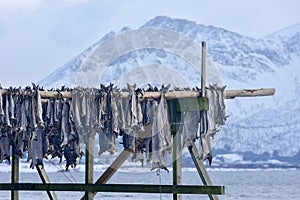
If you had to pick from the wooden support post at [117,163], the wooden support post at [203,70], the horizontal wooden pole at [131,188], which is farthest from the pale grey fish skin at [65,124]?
the wooden support post at [203,70]

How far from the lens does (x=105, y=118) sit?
536 inches

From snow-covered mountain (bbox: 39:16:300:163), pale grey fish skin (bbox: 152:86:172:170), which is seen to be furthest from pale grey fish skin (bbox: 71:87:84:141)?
snow-covered mountain (bbox: 39:16:300:163)

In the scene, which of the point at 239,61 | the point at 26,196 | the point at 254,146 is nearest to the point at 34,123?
the point at 26,196

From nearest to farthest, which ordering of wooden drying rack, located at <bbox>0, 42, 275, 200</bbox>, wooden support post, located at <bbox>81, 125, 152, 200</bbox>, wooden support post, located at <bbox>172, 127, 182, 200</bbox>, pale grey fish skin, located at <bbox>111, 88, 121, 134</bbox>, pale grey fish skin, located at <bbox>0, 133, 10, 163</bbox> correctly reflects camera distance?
wooden drying rack, located at <bbox>0, 42, 275, 200</bbox> < wooden support post, located at <bbox>172, 127, 182, 200</bbox> < pale grey fish skin, located at <bbox>111, 88, 121, 134</bbox> < wooden support post, located at <bbox>81, 125, 152, 200</bbox> < pale grey fish skin, located at <bbox>0, 133, 10, 163</bbox>

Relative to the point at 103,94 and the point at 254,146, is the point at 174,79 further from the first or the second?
the point at 254,146

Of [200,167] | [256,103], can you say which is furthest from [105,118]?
[256,103]

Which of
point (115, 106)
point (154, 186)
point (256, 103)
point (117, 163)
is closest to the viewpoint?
point (154, 186)

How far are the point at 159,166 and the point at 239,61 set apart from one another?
186 meters

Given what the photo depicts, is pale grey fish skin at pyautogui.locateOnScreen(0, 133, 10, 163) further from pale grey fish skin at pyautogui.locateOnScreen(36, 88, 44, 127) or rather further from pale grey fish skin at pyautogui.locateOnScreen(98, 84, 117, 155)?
pale grey fish skin at pyautogui.locateOnScreen(98, 84, 117, 155)

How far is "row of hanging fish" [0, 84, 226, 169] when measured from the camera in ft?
44.2

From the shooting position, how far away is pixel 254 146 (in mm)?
148500

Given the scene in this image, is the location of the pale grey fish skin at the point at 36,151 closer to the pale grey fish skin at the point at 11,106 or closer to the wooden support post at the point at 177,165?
the pale grey fish skin at the point at 11,106

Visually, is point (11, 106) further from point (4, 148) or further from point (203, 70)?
point (203, 70)

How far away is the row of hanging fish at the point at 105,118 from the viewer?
1348 centimetres
